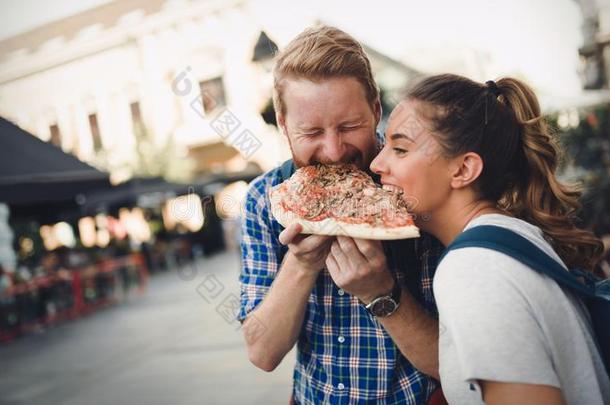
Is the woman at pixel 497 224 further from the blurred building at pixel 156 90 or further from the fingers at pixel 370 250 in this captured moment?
the blurred building at pixel 156 90

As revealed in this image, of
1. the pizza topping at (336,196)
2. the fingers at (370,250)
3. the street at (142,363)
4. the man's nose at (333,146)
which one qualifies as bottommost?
Answer: the street at (142,363)

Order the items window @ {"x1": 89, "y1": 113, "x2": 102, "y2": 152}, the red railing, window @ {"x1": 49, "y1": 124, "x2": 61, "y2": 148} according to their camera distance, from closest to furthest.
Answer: the red railing → window @ {"x1": 49, "y1": 124, "x2": 61, "y2": 148} → window @ {"x1": 89, "y1": 113, "x2": 102, "y2": 152}

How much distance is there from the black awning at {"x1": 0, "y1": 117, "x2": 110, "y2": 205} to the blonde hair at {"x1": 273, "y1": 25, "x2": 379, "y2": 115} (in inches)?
219

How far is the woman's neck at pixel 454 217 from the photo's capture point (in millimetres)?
1417

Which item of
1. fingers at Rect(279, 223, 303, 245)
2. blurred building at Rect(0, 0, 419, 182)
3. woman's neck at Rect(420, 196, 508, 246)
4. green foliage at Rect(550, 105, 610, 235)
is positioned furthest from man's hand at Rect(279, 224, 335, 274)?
blurred building at Rect(0, 0, 419, 182)

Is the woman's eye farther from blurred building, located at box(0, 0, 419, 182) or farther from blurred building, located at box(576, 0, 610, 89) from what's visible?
blurred building, located at box(0, 0, 419, 182)

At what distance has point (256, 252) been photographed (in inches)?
68.6

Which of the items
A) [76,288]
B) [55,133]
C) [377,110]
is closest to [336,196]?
[377,110]

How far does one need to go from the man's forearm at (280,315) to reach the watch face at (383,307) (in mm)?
236

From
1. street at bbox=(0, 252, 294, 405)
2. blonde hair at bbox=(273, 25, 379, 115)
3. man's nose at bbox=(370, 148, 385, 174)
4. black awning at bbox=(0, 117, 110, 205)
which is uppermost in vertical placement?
black awning at bbox=(0, 117, 110, 205)

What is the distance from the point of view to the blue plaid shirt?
1515mm

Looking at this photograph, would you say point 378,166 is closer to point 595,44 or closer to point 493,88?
point 493,88

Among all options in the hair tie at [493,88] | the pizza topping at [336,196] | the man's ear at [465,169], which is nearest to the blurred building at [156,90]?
the pizza topping at [336,196]

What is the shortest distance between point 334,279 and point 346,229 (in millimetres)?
185
